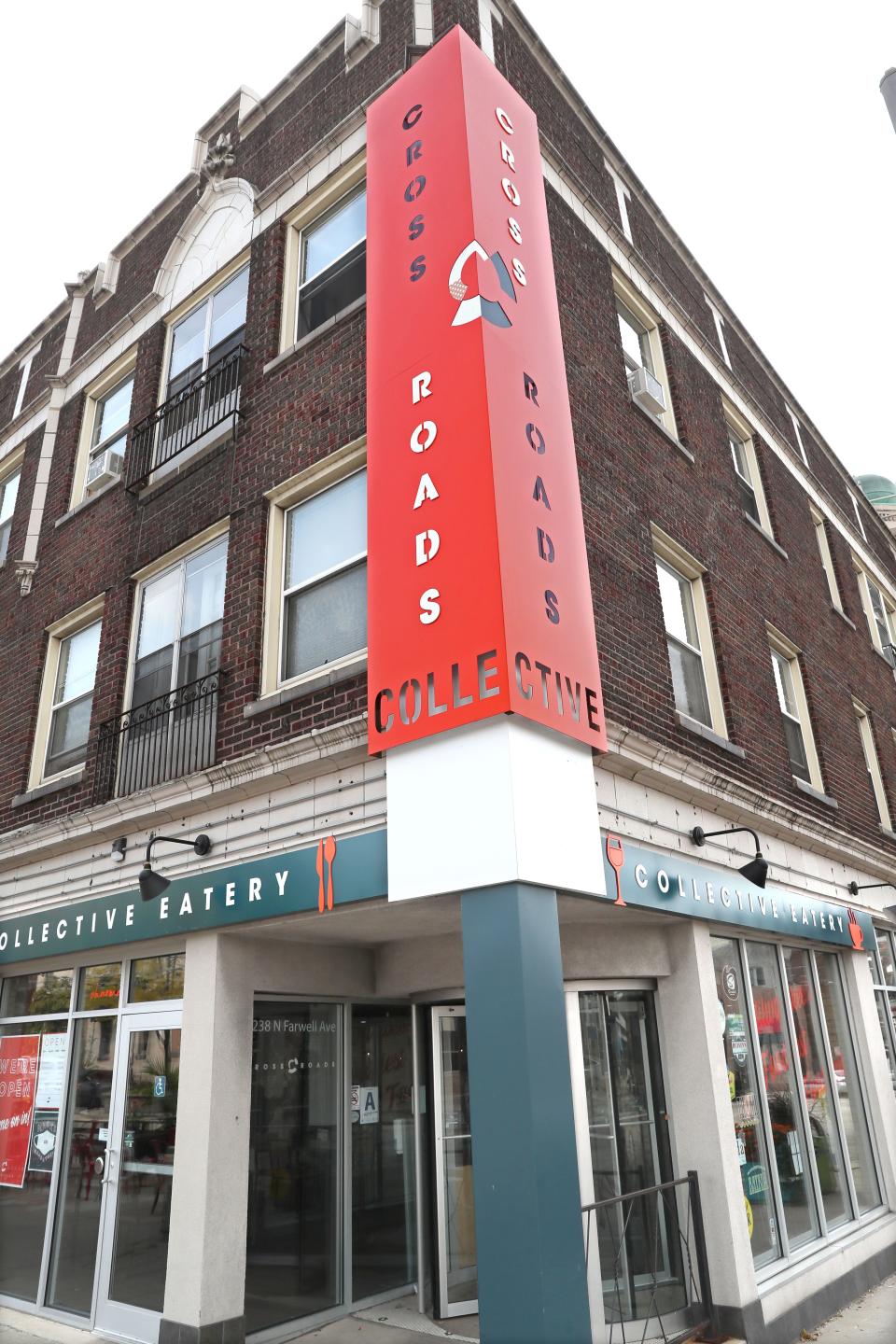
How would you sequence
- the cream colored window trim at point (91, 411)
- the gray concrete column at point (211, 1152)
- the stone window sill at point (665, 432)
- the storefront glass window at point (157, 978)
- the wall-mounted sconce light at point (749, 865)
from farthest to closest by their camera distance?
the cream colored window trim at point (91, 411), the stone window sill at point (665, 432), the storefront glass window at point (157, 978), the wall-mounted sconce light at point (749, 865), the gray concrete column at point (211, 1152)

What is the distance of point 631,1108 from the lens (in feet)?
25.5

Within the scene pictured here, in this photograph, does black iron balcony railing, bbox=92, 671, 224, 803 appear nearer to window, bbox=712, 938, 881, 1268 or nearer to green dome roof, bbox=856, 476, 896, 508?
window, bbox=712, 938, 881, 1268

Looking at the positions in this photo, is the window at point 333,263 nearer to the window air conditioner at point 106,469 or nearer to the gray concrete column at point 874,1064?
the window air conditioner at point 106,469

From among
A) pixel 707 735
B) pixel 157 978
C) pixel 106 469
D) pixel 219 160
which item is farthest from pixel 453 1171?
pixel 219 160

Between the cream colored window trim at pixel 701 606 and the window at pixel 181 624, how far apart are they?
4506 millimetres

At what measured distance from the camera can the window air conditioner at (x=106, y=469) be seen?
448 inches

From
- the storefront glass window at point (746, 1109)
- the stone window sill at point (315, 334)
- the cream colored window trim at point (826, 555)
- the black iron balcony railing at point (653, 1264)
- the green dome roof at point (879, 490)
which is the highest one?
the green dome roof at point (879, 490)

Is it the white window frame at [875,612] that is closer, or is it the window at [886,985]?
the window at [886,985]

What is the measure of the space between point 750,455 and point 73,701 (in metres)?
9.93

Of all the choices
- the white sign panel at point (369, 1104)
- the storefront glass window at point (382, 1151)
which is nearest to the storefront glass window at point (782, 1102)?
the storefront glass window at point (382, 1151)

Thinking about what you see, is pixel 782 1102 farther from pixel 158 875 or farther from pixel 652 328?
pixel 652 328

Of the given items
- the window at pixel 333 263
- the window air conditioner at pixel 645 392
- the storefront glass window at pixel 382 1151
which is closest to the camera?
the storefront glass window at pixel 382 1151

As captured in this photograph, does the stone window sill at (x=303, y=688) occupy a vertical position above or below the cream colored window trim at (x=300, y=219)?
below

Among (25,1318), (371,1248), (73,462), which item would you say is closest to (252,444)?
(73,462)
